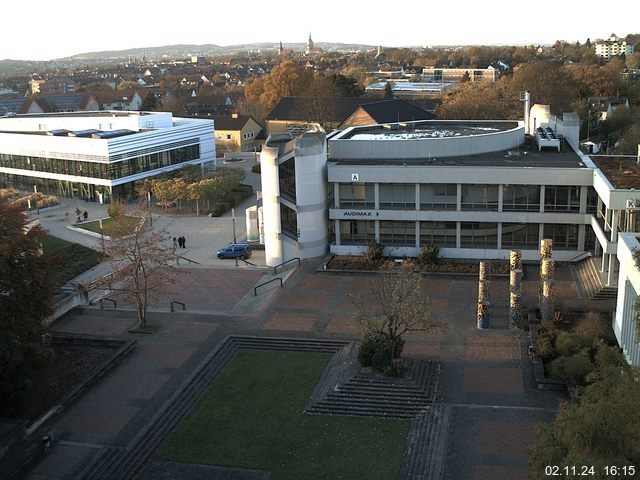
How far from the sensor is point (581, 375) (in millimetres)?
25375

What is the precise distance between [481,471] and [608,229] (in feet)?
61.2

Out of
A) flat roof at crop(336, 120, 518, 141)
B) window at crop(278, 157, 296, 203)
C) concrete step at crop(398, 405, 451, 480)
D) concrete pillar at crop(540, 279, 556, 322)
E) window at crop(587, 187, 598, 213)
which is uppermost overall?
flat roof at crop(336, 120, 518, 141)

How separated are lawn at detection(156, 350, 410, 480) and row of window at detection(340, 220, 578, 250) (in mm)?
16103

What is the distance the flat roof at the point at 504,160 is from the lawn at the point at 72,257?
1703cm

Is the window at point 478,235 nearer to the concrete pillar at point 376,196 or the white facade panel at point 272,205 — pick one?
the concrete pillar at point 376,196

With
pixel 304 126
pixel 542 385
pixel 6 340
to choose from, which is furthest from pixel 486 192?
pixel 304 126

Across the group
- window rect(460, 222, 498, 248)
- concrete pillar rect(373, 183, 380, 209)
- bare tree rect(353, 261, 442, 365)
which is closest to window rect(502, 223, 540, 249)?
window rect(460, 222, 498, 248)

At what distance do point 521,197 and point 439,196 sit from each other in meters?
4.63

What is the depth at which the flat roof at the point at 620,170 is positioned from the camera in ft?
117

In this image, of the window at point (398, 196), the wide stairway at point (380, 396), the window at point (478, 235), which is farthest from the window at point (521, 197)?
the wide stairway at point (380, 396)

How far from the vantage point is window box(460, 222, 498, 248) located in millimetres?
41469

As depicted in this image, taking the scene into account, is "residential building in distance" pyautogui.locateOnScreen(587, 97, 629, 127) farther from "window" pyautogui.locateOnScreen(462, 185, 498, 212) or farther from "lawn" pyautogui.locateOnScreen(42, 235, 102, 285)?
"lawn" pyautogui.locateOnScreen(42, 235, 102, 285)

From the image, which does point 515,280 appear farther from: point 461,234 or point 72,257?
point 72,257

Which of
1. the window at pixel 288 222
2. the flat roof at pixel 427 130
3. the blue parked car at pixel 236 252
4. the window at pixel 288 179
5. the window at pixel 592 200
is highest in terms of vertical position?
the flat roof at pixel 427 130
